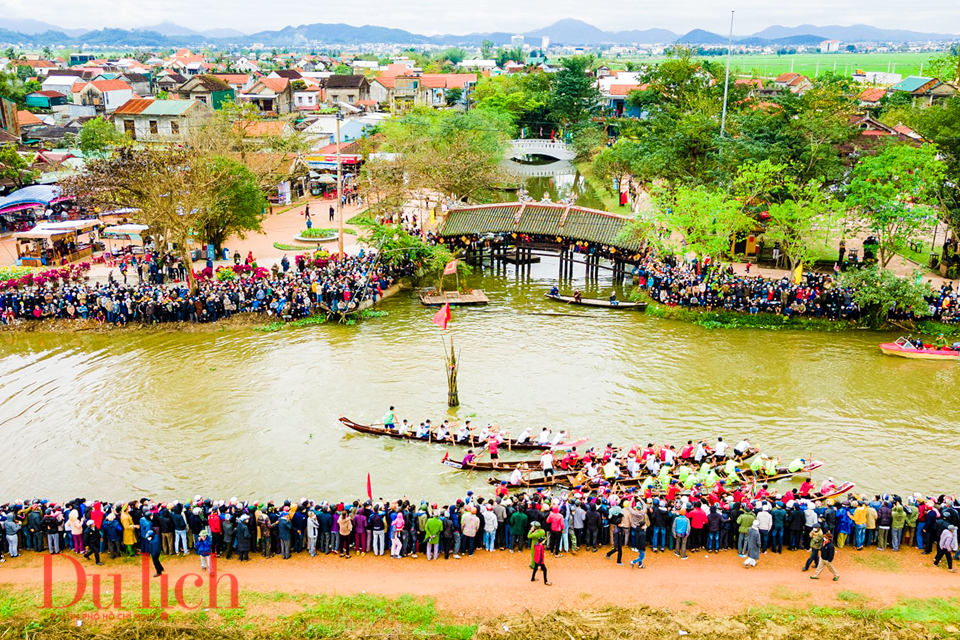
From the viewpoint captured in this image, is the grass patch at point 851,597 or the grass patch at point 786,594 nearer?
the grass patch at point 851,597

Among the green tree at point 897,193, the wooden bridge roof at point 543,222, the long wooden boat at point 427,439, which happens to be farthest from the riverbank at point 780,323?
the long wooden boat at point 427,439

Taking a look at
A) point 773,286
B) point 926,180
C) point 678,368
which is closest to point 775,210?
point 773,286

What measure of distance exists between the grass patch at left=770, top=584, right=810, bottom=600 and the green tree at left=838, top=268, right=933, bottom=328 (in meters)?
19.8

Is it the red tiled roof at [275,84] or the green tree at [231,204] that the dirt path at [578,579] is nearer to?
the green tree at [231,204]

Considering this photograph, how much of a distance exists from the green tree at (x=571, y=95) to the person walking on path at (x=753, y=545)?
70.8 m

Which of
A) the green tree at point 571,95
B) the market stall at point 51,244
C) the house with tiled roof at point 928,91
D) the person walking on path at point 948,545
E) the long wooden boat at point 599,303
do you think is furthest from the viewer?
the green tree at point 571,95

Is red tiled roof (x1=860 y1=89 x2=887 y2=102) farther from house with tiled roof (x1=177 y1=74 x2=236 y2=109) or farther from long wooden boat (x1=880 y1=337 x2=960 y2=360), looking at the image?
house with tiled roof (x1=177 y1=74 x2=236 y2=109)

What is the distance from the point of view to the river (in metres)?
23.2


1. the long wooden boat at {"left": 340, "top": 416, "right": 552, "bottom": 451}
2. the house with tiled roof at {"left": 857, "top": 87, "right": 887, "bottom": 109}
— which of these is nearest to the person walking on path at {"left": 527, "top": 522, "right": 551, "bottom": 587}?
Result: the long wooden boat at {"left": 340, "top": 416, "right": 552, "bottom": 451}

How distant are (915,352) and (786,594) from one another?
17935mm

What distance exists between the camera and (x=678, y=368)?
1208 inches

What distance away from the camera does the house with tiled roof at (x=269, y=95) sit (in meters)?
106

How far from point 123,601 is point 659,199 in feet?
98.9

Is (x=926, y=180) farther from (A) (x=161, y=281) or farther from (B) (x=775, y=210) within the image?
(A) (x=161, y=281)
